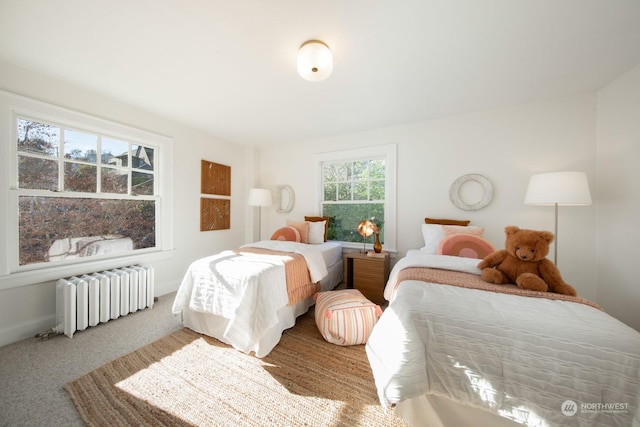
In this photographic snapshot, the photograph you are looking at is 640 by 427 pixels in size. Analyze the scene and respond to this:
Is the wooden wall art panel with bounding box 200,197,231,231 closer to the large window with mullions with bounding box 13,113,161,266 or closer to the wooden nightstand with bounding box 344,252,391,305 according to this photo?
the large window with mullions with bounding box 13,113,161,266

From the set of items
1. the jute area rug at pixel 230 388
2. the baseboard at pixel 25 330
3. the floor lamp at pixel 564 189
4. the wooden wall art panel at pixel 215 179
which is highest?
the wooden wall art panel at pixel 215 179

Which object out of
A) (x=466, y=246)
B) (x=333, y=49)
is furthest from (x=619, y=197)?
(x=333, y=49)

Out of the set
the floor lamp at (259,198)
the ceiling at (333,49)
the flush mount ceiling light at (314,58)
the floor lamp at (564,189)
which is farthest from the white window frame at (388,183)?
the flush mount ceiling light at (314,58)

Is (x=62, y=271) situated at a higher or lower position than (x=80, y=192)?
lower

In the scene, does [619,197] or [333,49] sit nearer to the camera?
[333,49]

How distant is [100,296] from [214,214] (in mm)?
1748

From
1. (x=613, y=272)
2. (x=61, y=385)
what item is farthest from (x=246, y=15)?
(x=613, y=272)

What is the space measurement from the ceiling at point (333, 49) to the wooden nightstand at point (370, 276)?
1885 mm

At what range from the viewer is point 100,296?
2.17 meters

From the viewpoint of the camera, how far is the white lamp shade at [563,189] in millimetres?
1943

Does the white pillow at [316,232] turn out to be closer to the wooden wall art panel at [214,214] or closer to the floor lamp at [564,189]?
the wooden wall art panel at [214,214]

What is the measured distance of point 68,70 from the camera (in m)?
1.99

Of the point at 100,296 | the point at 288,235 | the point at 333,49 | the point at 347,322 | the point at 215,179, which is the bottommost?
the point at 347,322

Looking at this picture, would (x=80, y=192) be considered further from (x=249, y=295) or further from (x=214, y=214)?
(x=249, y=295)
